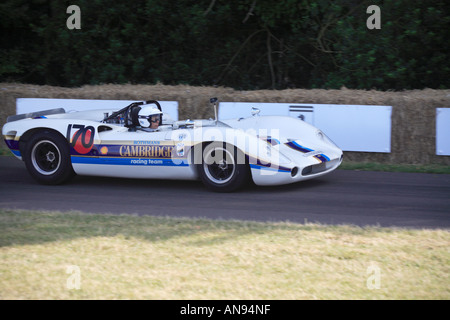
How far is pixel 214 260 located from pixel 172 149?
3.07m

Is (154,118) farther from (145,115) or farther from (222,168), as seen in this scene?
(222,168)

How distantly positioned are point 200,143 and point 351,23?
1034cm

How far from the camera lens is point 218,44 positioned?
1920 cm

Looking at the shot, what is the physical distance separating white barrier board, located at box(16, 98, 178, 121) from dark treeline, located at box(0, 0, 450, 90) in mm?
5886

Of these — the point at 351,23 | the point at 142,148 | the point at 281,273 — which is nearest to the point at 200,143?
the point at 142,148

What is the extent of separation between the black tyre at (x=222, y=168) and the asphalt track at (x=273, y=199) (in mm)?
145

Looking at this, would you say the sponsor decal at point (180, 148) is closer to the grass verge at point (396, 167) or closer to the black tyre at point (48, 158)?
the black tyre at point (48, 158)

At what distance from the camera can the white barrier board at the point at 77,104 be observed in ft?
37.2

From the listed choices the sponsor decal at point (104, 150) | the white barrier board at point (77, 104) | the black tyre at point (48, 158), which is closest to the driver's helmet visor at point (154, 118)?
the sponsor decal at point (104, 150)

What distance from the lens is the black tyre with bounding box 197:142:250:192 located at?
7.48m

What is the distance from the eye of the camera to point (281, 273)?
4.46 m

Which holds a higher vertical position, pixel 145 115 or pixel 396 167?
pixel 145 115

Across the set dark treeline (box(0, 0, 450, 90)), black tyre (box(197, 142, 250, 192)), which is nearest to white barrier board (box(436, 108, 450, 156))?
black tyre (box(197, 142, 250, 192))

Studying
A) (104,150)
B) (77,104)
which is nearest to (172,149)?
(104,150)
